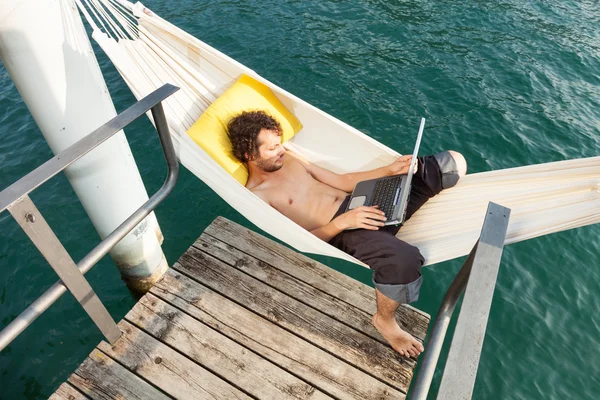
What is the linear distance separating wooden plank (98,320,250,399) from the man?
730 millimetres

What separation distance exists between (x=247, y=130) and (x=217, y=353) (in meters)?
1.20

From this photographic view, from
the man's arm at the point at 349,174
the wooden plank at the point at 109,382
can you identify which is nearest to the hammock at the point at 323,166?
the man's arm at the point at 349,174

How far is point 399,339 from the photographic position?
6.07ft

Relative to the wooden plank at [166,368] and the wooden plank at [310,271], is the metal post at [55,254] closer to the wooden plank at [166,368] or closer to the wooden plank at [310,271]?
the wooden plank at [166,368]

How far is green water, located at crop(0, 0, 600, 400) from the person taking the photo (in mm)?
2441

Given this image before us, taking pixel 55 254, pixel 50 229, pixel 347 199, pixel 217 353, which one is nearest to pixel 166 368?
pixel 217 353

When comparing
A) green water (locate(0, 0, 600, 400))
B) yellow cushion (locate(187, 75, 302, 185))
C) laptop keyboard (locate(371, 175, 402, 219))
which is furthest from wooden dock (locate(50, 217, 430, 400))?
green water (locate(0, 0, 600, 400))

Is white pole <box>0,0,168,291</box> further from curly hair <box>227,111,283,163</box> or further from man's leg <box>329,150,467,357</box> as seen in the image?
man's leg <box>329,150,467,357</box>

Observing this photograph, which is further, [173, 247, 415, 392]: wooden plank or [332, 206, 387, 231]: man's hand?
[332, 206, 387, 231]: man's hand

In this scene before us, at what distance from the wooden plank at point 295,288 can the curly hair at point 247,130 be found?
0.52 metres

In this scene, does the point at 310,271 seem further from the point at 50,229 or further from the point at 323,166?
the point at 50,229

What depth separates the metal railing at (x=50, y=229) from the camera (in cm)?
111

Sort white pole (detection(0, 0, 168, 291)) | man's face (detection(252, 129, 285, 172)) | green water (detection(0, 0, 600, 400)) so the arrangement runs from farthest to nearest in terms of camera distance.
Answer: green water (detection(0, 0, 600, 400)) → man's face (detection(252, 129, 285, 172)) → white pole (detection(0, 0, 168, 291))

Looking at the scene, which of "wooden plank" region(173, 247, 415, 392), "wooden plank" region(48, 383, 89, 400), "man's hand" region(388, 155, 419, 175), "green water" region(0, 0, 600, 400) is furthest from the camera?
"green water" region(0, 0, 600, 400)
